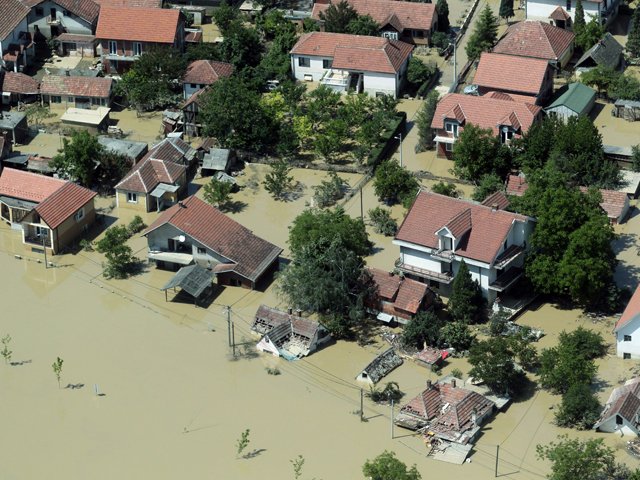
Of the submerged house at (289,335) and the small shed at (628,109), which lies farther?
the small shed at (628,109)

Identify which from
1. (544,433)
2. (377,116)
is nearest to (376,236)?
(377,116)

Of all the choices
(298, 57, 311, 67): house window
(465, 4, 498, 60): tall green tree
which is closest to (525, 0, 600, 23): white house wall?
(465, 4, 498, 60): tall green tree

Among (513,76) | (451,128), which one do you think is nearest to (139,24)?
(451,128)

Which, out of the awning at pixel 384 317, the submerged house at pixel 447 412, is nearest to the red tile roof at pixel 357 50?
the awning at pixel 384 317

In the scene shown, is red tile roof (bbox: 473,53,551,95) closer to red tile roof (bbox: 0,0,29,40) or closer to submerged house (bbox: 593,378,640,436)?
submerged house (bbox: 593,378,640,436)

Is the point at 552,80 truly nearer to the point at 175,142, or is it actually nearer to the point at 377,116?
the point at 377,116

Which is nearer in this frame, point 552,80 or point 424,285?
point 424,285

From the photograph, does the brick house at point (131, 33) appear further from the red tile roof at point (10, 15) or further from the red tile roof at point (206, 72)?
the red tile roof at point (10, 15)
